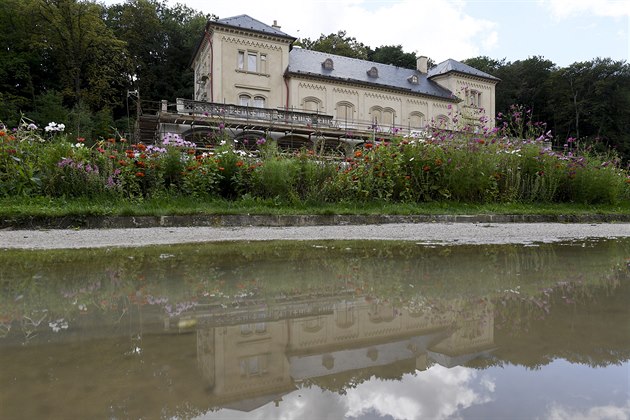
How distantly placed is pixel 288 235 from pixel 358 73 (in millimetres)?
32035

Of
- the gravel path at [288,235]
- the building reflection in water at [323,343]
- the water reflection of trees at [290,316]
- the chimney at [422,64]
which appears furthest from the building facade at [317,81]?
the building reflection in water at [323,343]

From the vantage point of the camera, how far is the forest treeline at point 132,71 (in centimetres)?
3650

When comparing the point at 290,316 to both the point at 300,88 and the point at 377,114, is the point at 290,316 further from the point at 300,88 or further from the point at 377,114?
the point at 377,114

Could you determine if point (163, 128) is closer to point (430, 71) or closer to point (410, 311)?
point (410, 311)

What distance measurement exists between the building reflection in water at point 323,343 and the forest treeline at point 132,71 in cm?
2917

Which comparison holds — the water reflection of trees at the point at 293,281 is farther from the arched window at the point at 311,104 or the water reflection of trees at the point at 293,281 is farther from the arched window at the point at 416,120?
the arched window at the point at 416,120

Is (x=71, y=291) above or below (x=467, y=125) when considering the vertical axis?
below

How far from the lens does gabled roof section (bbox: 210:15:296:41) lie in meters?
29.0

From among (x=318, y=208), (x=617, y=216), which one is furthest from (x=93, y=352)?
(x=617, y=216)

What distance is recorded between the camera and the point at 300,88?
31469mm

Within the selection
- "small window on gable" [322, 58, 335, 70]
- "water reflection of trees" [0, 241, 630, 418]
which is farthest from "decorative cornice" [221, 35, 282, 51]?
"water reflection of trees" [0, 241, 630, 418]

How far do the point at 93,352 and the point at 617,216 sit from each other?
35.1 ft

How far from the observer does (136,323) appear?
1952 mm

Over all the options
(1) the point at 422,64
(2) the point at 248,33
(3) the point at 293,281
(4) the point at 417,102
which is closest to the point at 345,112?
(4) the point at 417,102
